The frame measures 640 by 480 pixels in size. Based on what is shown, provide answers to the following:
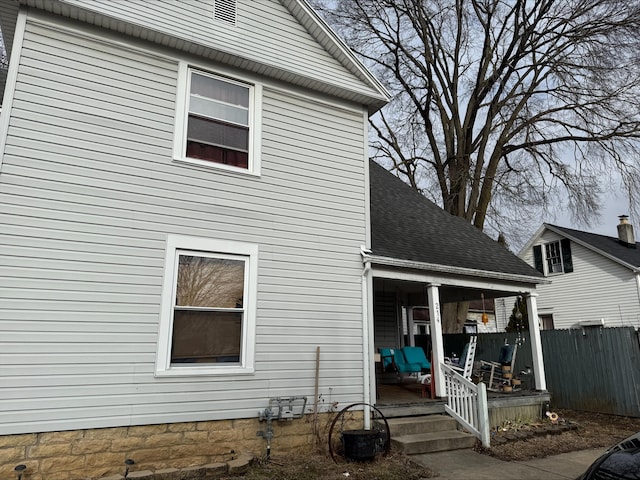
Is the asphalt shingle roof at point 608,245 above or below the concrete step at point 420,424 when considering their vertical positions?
above

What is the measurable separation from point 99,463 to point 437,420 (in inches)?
188

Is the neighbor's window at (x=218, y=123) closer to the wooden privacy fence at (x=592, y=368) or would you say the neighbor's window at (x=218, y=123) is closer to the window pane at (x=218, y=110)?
the window pane at (x=218, y=110)

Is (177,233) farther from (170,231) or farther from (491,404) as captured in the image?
(491,404)

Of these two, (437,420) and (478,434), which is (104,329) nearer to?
(437,420)

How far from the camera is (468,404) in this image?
7.20 m

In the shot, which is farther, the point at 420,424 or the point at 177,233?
the point at 420,424

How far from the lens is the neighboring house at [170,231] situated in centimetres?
498

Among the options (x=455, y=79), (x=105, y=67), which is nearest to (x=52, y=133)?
(x=105, y=67)

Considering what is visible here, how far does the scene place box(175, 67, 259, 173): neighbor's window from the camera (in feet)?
20.6

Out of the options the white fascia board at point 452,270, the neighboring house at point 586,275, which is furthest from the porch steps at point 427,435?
the neighboring house at point 586,275

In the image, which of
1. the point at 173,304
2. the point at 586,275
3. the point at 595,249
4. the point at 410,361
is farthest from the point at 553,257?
the point at 173,304

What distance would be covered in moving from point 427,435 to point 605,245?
15987 millimetres

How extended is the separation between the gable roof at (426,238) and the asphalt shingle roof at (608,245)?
992cm

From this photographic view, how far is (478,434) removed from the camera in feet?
22.5
